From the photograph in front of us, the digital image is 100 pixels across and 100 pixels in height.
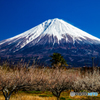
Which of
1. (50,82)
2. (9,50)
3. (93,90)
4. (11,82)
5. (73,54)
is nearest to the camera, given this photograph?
(11,82)

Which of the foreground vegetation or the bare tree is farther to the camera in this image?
the foreground vegetation

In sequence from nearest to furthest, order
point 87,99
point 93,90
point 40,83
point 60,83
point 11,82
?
point 11,82 < point 40,83 < point 60,83 < point 87,99 < point 93,90

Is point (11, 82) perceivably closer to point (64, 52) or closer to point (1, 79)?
point (1, 79)

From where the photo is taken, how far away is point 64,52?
7367 inches

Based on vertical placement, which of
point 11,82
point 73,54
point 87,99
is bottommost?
point 87,99

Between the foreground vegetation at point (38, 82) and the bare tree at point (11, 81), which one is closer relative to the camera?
the bare tree at point (11, 81)

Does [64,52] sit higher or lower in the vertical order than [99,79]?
higher

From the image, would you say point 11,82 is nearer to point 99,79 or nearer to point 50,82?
point 50,82

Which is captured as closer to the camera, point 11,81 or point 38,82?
point 11,81

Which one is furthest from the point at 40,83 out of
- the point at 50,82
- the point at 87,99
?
the point at 87,99

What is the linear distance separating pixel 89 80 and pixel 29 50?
17654cm

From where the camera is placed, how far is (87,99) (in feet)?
52.3

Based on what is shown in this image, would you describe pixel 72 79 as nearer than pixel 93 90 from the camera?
Yes

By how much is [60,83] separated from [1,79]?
6035 millimetres
